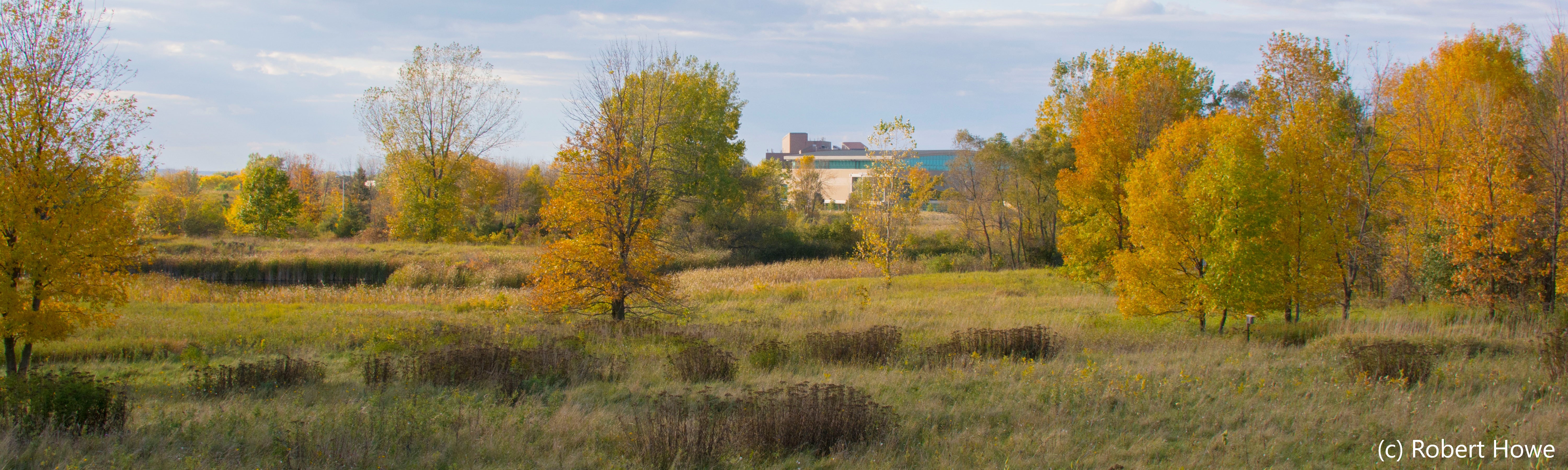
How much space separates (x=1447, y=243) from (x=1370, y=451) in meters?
14.1

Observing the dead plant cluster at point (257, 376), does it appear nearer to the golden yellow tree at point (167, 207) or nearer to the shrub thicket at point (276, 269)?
the shrub thicket at point (276, 269)

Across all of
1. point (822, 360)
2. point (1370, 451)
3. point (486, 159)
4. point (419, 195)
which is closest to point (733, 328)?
point (822, 360)

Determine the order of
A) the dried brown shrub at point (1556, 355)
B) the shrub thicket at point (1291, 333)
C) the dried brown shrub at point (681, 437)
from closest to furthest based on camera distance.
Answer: the dried brown shrub at point (681, 437), the dried brown shrub at point (1556, 355), the shrub thicket at point (1291, 333)

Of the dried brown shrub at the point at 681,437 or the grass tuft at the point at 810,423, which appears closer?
the dried brown shrub at the point at 681,437

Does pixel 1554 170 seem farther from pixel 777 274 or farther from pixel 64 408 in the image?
pixel 64 408

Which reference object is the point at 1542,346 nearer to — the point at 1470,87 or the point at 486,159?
the point at 1470,87

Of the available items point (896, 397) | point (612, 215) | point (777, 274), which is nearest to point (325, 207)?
point (777, 274)

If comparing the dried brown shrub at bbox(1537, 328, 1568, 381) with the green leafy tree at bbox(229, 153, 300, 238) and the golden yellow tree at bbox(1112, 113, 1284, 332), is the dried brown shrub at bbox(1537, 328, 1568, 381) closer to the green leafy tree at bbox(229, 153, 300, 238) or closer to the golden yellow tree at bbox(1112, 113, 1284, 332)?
the golden yellow tree at bbox(1112, 113, 1284, 332)

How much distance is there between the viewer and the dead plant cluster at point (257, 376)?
27.4 feet

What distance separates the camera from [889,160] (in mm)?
24094

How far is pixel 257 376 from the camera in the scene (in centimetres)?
877

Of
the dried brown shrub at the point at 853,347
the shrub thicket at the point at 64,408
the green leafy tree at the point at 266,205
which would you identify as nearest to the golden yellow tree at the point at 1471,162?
the dried brown shrub at the point at 853,347

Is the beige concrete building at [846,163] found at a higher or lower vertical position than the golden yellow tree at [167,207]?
higher

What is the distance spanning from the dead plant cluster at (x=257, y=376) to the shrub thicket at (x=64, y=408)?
1502 mm
